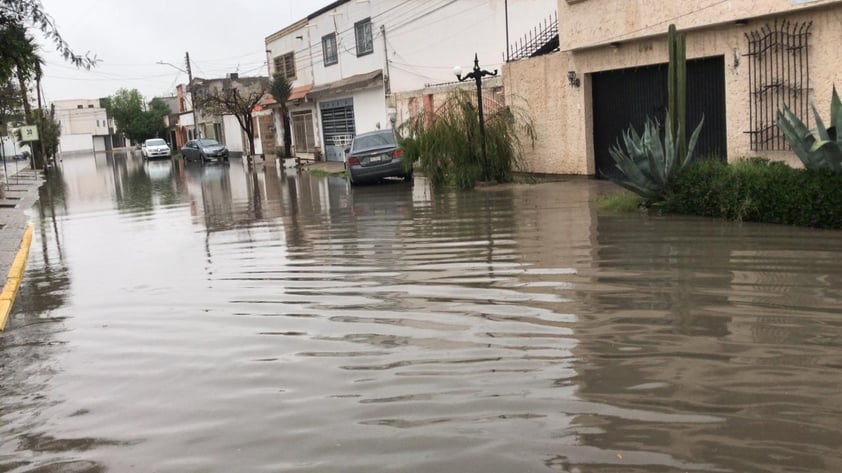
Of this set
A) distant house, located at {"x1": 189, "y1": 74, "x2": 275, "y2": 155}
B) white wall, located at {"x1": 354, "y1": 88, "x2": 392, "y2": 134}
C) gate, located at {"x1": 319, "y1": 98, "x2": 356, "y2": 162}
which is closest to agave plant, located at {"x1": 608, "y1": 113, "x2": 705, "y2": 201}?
white wall, located at {"x1": 354, "y1": 88, "x2": 392, "y2": 134}

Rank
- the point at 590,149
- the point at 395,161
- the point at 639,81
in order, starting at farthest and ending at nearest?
the point at 395,161, the point at 590,149, the point at 639,81

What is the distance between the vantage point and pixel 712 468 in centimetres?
402

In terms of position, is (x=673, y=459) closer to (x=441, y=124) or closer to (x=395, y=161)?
(x=441, y=124)

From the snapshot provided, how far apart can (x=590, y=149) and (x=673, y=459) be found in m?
16.0

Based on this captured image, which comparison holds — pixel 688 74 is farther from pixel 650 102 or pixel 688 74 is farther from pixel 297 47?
pixel 297 47

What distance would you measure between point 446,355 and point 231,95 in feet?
173

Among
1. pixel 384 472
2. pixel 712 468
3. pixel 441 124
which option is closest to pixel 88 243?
pixel 441 124

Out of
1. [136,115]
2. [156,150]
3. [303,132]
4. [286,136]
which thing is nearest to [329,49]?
[286,136]

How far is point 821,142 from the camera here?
10.2 m

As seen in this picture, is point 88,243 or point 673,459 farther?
point 88,243

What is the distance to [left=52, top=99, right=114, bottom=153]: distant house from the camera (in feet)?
396

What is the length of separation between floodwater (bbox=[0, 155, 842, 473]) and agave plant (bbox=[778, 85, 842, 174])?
100 centimetres

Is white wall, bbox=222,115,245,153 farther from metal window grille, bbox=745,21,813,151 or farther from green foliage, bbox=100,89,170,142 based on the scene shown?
metal window grille, bbox=745,21,813,151

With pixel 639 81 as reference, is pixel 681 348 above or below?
below
